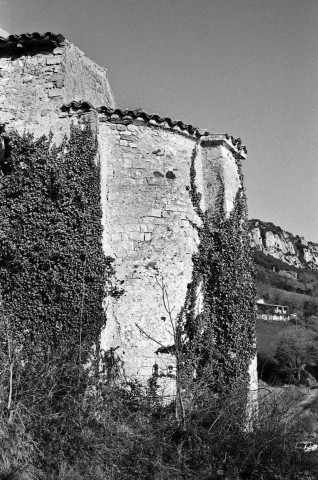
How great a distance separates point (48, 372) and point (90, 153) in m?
4.44

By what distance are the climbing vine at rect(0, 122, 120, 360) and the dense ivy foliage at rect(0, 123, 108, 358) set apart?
2 cm

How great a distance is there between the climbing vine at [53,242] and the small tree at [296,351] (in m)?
36.2

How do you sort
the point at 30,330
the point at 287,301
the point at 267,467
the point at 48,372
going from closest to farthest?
the point at 267,467
the point at 48,372
the point at 30,330
the point at 287,301

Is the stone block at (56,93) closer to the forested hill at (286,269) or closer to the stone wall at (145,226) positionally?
the stone wall at (145,226)

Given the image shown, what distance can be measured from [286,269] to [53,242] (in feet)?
383

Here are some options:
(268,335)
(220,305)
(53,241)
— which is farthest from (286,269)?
(53,241)

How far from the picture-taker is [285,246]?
13850cm

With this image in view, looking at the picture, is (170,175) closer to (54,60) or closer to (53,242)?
(53,242)

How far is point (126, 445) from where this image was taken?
7.54 metres

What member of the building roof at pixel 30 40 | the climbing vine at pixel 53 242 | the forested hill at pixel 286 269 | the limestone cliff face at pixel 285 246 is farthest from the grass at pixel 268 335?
the limestone cliff face at pixel 285 246

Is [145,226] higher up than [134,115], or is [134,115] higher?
[134,115]

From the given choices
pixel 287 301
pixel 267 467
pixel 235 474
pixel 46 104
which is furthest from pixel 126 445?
pixel 287 301

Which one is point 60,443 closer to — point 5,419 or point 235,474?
point 5,419

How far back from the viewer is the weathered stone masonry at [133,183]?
31.9 feet
